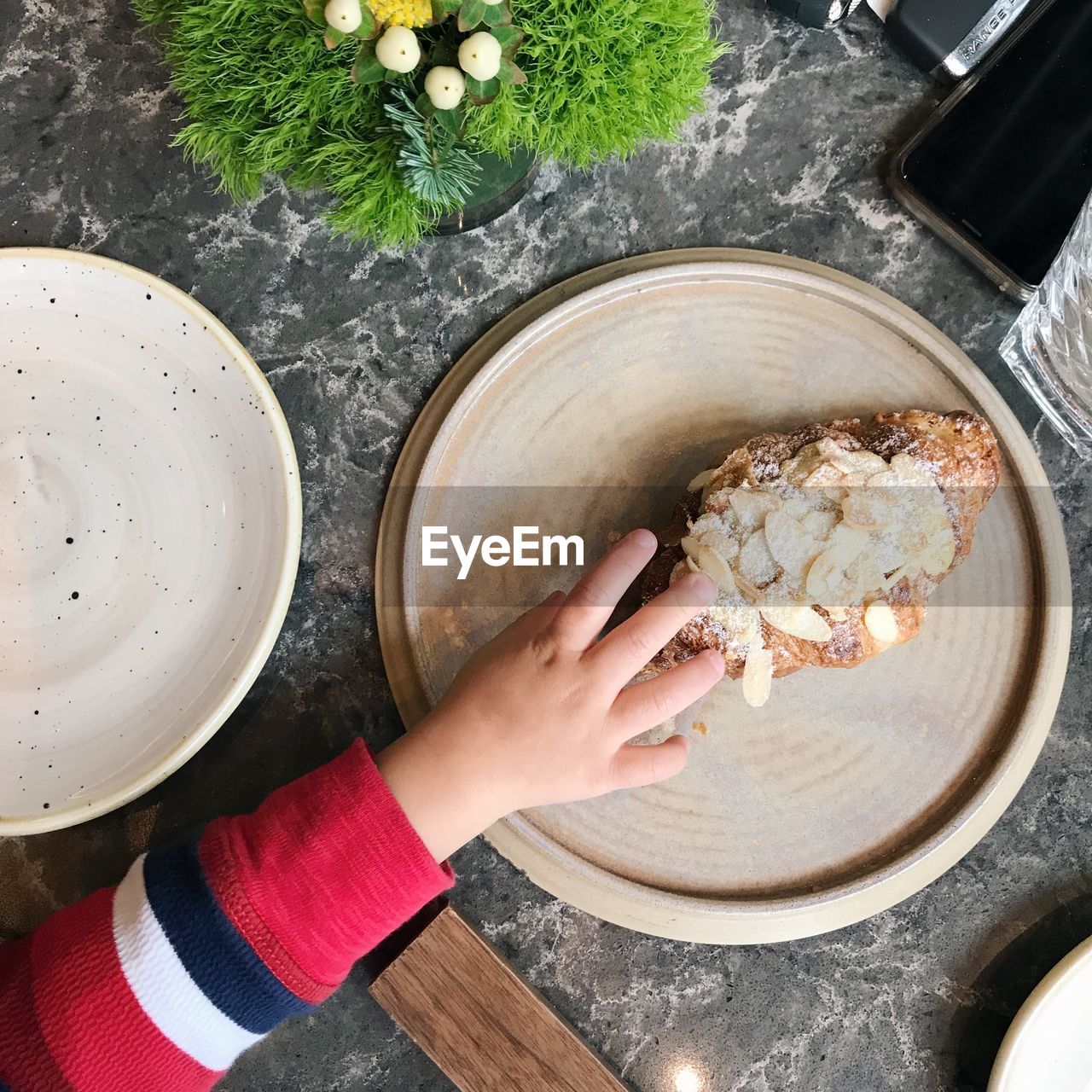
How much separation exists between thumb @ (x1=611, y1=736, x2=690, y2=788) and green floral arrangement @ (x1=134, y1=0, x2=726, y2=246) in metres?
0.45

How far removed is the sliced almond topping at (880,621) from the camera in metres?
0.68

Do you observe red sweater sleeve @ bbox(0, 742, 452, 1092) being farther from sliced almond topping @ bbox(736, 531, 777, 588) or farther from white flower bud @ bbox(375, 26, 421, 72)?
white flower bud @ bbox(375, 26, 421, 72)

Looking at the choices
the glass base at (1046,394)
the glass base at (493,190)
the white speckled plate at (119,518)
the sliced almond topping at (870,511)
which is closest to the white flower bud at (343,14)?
the glass base at (493,190)

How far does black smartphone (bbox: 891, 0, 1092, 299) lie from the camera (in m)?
0.74

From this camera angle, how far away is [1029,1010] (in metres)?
0.74

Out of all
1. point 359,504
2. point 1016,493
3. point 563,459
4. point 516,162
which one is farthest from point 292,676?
point 1016,493

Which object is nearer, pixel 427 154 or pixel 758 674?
pixel 427 154

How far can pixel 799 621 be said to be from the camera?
678 mm

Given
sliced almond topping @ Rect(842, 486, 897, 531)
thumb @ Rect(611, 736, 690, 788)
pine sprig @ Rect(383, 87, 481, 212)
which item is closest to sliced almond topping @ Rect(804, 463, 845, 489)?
sliced almond topping @ Rect(842, 486, 897, 531)

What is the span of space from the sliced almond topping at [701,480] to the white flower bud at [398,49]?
0.39m

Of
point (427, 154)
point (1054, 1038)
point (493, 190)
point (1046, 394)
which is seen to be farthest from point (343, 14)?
point (1054, 1038)

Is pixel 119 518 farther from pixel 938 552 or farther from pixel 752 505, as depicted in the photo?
pixel 938 552

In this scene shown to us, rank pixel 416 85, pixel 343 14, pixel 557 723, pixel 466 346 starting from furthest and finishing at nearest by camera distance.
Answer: pixel 466 346
pixel 557 723
pixel 416 85
pixel 343 14

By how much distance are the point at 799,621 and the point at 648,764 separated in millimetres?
162
